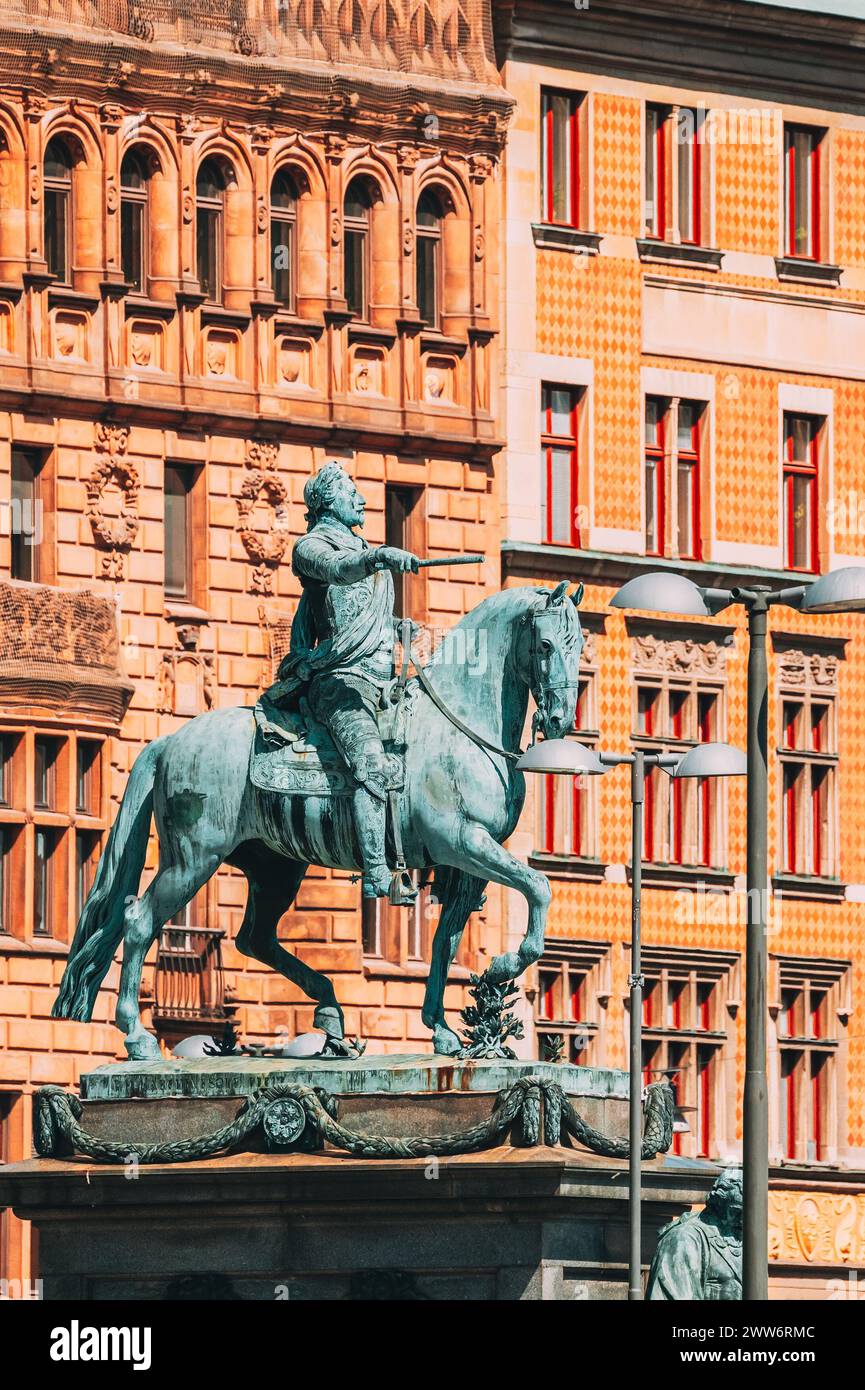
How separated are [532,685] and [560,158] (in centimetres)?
3591

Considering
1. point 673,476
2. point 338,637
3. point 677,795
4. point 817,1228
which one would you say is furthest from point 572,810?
point 338,637

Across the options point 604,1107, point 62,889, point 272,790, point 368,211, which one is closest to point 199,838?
point 272,790

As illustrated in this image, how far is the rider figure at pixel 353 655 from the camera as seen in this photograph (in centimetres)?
4103

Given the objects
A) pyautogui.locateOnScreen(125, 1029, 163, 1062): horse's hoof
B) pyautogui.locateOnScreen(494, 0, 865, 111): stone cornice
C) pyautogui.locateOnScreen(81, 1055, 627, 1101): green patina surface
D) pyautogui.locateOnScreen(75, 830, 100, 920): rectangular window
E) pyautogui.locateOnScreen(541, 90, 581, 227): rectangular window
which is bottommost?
pyautogui.locateOnScreen(81, 1055, 627, 1101): green patina surface

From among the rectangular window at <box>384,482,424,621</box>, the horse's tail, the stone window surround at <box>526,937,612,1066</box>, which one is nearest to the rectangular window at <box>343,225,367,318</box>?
the rectangular window at <box>384,482,424,621</box>

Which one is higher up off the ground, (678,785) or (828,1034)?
(678,785)

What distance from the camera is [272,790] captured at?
137ft

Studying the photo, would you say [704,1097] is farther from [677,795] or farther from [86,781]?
[86,781]

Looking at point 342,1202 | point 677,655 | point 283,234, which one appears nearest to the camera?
point 342,1202

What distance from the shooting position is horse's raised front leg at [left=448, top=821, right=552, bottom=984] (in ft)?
134

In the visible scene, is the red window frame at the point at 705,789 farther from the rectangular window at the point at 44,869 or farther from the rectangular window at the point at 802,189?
the rectangular window at the point at 44,869

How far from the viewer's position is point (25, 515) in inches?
2761

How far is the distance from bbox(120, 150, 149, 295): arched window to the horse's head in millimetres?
31124

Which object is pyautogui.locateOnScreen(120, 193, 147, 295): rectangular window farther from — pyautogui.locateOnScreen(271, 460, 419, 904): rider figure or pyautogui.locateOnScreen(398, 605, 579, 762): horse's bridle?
pyautogui.locateOnScreen(398, 605, 579, 762): horse's bridle
